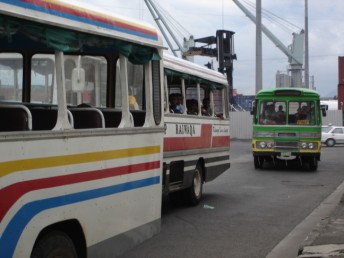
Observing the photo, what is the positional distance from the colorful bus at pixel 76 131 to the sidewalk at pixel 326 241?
6.84ft

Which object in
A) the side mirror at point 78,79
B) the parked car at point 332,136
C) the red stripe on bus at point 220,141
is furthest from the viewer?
the parked car at point 332,136

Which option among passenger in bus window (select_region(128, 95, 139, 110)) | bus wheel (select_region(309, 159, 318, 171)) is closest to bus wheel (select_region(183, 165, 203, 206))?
passenger in bus window (select_region(128, 95, 139, 110))

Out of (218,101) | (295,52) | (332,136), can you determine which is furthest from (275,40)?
(218,101)

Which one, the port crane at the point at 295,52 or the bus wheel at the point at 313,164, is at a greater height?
the port crane at the point at 295,52

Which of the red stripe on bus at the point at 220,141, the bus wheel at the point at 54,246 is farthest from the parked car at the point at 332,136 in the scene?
the bus wheel at the point at 54,246

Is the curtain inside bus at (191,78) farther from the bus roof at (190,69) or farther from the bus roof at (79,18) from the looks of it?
the bus roof at (79,18)

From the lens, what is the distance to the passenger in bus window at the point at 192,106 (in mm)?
11555

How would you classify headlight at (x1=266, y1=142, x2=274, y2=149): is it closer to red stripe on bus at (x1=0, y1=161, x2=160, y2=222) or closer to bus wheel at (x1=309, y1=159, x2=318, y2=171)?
bus wheel at (x1=309, y1=159, x2=318, y2=171)

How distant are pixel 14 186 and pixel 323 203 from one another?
32.3 feet

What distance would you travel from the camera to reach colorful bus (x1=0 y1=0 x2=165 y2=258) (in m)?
4.21

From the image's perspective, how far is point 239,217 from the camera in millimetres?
10906

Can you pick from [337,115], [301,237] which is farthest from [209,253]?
[337,115]

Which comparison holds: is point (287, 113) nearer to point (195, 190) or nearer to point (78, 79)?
point (195, 190)

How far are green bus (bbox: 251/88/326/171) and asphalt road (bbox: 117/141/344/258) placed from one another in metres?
1.91
